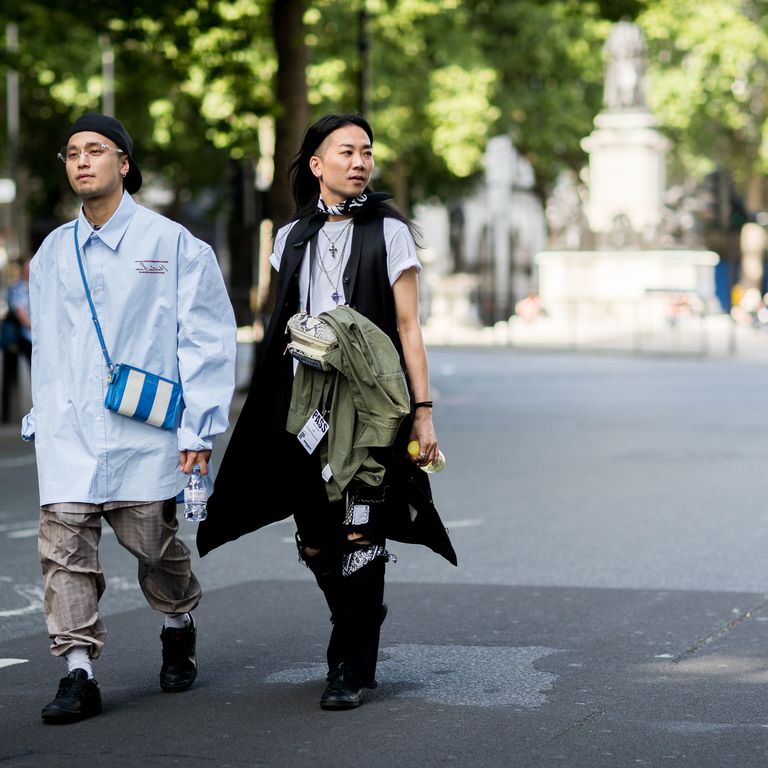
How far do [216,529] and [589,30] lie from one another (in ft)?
141

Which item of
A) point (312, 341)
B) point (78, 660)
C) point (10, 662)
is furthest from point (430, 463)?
point (10, 662)

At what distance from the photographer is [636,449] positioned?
1555 cm

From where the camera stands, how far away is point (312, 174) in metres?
5.84

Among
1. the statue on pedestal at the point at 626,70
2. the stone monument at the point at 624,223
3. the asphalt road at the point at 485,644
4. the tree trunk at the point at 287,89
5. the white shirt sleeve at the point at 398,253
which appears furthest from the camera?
the statue on pedestal at the point at 626,70

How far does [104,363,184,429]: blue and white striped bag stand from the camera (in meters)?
5.49

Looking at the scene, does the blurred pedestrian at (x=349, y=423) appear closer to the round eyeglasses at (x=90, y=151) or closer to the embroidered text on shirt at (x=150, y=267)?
the embroidered text on shirt at (x=150, y=267)

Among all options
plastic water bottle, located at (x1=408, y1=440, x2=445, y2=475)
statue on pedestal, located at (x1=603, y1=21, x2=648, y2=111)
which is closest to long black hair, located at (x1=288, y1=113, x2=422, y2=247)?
plastic water bottle, located at (x1=408, y1=440, x2=445, y2=475)

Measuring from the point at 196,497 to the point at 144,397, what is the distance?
34cm

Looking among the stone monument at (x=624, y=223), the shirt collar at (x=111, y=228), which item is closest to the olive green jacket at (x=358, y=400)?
the shirt collar at (x=111, y=228)

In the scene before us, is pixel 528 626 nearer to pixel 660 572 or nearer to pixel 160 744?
pixel 660 572

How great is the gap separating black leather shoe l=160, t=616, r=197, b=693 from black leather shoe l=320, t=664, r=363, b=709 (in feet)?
1.74

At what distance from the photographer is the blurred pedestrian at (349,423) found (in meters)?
5.54

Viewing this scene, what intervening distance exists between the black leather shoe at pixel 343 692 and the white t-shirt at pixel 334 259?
1109 millimetres

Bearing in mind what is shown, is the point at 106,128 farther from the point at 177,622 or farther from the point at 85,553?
the point at 177,622
